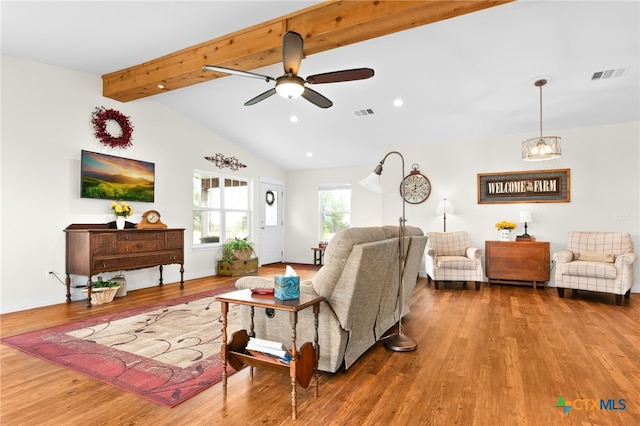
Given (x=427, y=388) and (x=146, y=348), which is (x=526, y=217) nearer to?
(x=427, y=388)

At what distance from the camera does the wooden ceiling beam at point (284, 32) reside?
2.93 metres

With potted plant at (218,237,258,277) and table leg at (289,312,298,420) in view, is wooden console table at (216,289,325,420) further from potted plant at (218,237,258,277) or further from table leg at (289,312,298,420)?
potted plant at (218,237,258,277)

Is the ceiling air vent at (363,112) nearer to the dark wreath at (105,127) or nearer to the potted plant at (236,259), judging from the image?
the potted plant at (236,259)

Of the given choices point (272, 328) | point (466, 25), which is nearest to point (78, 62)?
point (272, 328)

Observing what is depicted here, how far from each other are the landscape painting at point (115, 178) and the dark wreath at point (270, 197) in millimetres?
3156

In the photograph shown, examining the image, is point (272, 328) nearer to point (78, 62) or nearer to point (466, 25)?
point (466, 25)

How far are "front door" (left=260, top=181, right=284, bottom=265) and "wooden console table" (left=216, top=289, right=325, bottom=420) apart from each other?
6.01 metres

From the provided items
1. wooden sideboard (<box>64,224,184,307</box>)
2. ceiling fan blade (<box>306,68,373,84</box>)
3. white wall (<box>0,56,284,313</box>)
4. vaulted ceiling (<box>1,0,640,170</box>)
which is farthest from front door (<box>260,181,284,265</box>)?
ceiling fan blade (<box>306,68,373,84</box>)

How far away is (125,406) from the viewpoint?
2.03 meters

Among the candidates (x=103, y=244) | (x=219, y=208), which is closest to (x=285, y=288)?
(x=103, y=244)

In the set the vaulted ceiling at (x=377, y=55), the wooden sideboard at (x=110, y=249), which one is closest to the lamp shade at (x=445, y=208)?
the vaulted ceiling at (x=377, y=55)

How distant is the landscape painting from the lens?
476 centimetres

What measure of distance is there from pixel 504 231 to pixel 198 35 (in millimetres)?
5312

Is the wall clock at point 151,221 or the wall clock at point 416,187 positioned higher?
the wall clock at point 416,187
